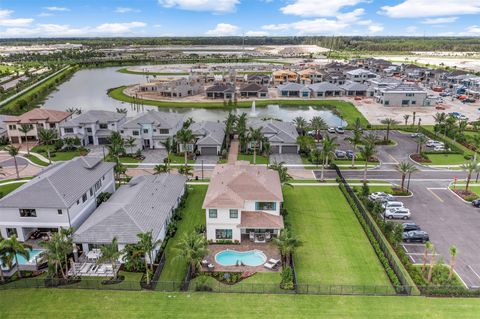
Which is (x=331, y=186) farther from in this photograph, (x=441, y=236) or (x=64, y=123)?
(x=64, y=123)

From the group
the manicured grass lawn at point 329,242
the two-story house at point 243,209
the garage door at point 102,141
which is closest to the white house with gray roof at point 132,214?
the two-story house at point 243,209

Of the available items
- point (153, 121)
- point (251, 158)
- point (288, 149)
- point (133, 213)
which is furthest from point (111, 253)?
point (288, 149)

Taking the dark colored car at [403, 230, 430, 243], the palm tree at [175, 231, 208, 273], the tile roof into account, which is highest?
the tile roof

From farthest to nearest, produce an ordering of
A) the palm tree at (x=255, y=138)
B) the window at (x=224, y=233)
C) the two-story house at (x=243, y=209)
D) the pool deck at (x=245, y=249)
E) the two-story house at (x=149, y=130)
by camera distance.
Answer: the two-story house at (x=149, y=130) → the palm tree at (x=255, y=138) → the window at (x=224, y=233) → the two-story house at (x=243, y=209) → the pool deck at (x=245, y=249)

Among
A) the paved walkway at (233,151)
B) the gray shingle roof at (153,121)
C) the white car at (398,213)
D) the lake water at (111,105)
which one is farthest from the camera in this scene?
the lake water at (111,105)

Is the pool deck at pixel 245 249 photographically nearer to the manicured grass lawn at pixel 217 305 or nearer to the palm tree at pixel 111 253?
the manicured grass lawn at pixel 217 305

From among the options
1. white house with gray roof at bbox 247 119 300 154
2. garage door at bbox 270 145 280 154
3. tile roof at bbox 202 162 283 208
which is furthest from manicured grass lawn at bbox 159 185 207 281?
white house with gray roof at bbox 247 119 300 154

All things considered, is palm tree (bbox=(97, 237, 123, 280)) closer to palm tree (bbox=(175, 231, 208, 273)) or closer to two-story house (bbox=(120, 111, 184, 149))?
palm tree (bbox=(175, 231, 208, 273))
